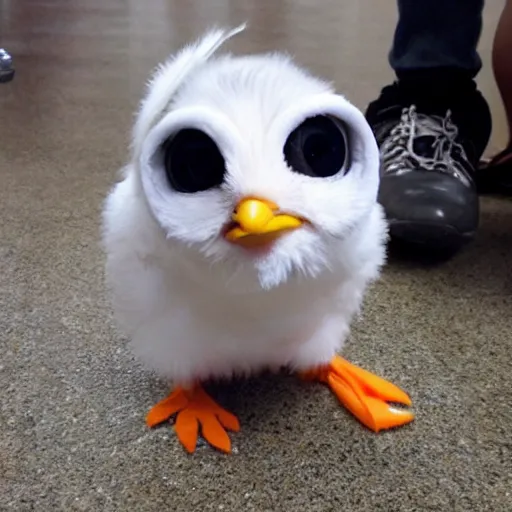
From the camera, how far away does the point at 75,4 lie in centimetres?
242

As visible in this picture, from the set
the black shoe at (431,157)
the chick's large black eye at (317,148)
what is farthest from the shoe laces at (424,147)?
the chick's large black eye at (317,148)

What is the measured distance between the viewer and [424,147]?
0.99 meters

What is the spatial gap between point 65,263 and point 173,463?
0.34 meters

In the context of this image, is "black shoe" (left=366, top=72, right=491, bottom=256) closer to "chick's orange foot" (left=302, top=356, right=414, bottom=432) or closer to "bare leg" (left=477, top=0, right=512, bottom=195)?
"bare leg" (left=477, top=0, right=512, bottom=195)

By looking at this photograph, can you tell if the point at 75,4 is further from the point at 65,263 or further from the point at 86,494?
the point at 86,494

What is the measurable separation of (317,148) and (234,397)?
10.0 inches

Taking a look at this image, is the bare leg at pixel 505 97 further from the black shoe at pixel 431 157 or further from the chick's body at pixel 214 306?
the chick's body at pixel 214 306

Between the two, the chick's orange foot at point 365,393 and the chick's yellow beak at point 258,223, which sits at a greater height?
the chick's yellow beak at point 258,223

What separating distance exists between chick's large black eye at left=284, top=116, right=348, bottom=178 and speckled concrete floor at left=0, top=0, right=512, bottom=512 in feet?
0.75

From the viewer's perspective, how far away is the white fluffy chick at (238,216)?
498mm

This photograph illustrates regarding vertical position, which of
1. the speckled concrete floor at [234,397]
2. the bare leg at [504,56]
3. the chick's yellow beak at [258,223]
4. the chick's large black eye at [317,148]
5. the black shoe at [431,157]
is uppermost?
the chick's large black eye at [317,148]

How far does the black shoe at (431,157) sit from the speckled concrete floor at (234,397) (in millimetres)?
39

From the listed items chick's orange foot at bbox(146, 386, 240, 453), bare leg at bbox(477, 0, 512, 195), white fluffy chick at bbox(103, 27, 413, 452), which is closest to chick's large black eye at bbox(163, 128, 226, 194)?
white fluffy chick at bbox(103, 27, 413, 452)

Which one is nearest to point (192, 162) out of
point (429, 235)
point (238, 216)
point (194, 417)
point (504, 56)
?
point (238, 216)
